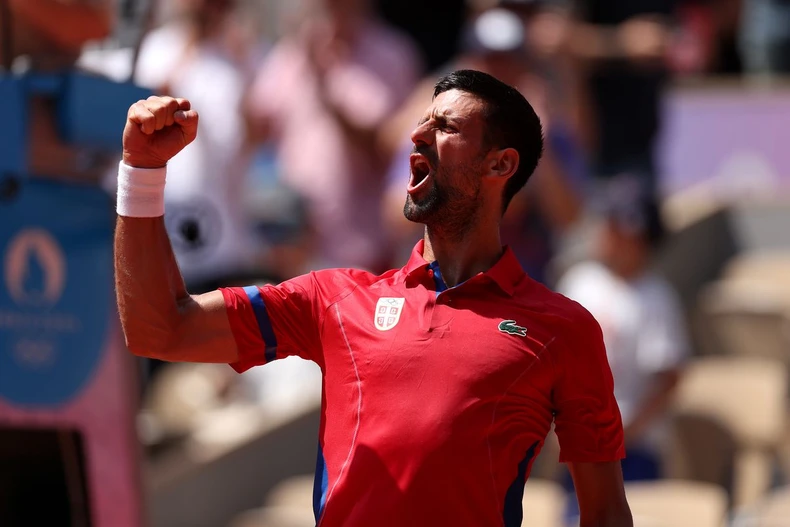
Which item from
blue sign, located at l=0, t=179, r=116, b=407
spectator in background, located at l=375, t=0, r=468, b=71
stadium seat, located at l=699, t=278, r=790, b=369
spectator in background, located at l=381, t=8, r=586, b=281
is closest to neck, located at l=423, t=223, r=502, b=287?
blue sign, located at l=0, t=179, r=116, b=407

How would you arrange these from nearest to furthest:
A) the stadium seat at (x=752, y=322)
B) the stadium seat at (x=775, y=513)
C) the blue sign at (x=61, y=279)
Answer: the blue sign at (x=61, y=279) → the stadium seat at (x=775, y=513) → the stadium seat at (x=752, y=322)

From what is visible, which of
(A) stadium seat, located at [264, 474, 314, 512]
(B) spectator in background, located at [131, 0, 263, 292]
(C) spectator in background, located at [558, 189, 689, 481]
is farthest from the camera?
(B) spectator in background, located at [131, 0, 263, 292]

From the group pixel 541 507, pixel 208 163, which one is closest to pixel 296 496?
pixel 541 507

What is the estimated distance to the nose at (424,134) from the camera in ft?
8.27

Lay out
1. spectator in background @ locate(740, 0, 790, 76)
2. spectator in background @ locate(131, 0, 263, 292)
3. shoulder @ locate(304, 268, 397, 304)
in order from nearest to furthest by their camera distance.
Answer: shoulder @ locate(304, 268, 397, 304) < spectator in background @ locate(131, 0, 263, 292) < spectator in background @ locate(740, 0, 790, 76)

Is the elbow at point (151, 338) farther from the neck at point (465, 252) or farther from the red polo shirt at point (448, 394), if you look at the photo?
the neck at point (465, 252)

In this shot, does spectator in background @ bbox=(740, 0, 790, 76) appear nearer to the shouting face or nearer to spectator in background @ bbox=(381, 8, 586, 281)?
spectator in background @ bbox=(381, 8, 586, 281)

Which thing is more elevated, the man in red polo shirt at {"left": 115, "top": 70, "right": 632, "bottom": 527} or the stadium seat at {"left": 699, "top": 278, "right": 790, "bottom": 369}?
the man in red polo shirt at {"left": 115, "top": 70, "right": 632, "bottom": 527}

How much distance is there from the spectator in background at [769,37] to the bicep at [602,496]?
6.51 metres

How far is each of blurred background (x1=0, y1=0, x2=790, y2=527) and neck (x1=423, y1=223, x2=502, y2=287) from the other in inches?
53.1

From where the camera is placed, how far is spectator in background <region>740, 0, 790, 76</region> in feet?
27.8

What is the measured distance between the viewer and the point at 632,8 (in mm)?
7223

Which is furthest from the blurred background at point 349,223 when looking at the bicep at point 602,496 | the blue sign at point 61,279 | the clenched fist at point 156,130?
the bicep at point 602,496

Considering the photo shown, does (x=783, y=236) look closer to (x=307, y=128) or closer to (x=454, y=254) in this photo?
(x=307, y=128)
